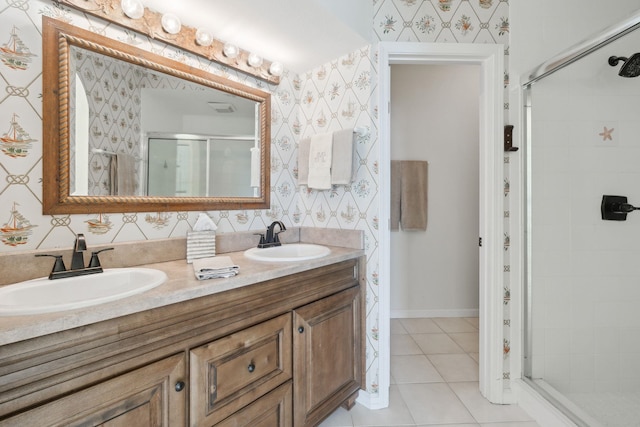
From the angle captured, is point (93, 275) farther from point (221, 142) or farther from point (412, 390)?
point (412, 390)

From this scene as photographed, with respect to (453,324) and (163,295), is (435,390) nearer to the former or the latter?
(453,324)

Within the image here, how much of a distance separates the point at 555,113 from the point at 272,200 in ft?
5.95

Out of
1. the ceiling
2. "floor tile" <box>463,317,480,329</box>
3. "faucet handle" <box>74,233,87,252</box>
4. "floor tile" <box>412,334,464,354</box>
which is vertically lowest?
"floor tile" <box>412,334,464,354</box>

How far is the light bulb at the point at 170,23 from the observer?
1.35m

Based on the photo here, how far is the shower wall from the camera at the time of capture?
1.65 m

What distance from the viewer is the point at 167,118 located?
1.46 metres

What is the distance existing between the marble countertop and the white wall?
1817 mm

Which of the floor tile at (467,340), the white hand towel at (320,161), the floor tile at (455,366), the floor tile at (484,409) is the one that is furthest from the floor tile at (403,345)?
the white hand towel at (320,161)

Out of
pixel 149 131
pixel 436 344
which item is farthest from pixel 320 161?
pixel 436 344

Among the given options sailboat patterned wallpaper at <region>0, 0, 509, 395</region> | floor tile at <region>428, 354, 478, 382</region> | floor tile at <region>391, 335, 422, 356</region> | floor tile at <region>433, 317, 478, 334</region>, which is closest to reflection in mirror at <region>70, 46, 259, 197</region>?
sailboat patterned wallpaper at <region>0, 0, 509, 395</region>

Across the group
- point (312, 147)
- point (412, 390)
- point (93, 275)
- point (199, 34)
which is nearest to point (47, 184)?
point (93, 275)

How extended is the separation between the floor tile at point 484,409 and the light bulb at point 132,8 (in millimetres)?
2689

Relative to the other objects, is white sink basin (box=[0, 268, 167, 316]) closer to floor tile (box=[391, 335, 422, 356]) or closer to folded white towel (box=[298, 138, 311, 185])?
folded white towel (box=[298, 138, 311, 185])

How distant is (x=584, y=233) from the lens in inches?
65.4
